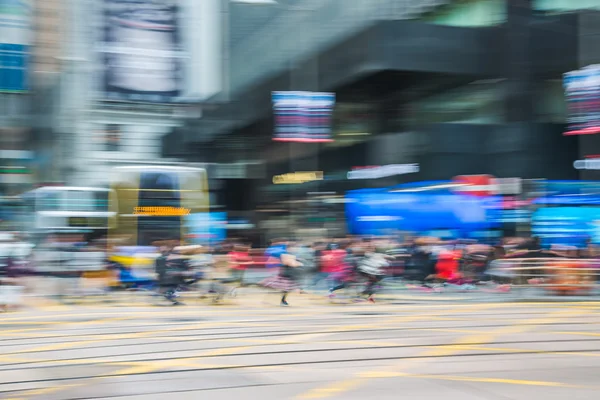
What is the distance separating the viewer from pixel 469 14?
26641mm

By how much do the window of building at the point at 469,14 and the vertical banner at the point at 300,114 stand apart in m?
6.16

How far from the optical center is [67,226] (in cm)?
2186

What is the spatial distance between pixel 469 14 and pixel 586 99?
7622 mm

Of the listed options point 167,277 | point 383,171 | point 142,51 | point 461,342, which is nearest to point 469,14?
point 383,171

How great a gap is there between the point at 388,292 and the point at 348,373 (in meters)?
10.3

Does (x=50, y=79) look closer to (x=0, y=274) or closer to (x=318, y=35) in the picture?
(x=318, y=35)

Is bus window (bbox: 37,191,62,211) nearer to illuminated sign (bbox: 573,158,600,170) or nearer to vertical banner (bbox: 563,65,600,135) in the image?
vertical banner (bbox: 563,65,600,135)

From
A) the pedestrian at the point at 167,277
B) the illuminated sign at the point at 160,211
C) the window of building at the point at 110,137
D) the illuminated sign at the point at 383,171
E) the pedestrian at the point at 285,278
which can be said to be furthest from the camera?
the window of building at the point at 110,137

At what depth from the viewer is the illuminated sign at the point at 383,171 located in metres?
27.4

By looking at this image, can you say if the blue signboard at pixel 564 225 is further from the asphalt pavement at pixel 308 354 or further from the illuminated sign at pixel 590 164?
the asphalt pavement at pixel 308 354

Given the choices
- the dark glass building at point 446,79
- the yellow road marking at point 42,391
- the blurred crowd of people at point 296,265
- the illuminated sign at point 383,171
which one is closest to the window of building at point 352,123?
the dark glass building at point 446,79

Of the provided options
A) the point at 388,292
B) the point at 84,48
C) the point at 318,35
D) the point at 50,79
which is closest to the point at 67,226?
the point at 84,48

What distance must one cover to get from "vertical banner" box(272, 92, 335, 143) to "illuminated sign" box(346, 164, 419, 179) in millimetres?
5636

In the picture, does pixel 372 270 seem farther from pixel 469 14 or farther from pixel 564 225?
pixel 469 14
